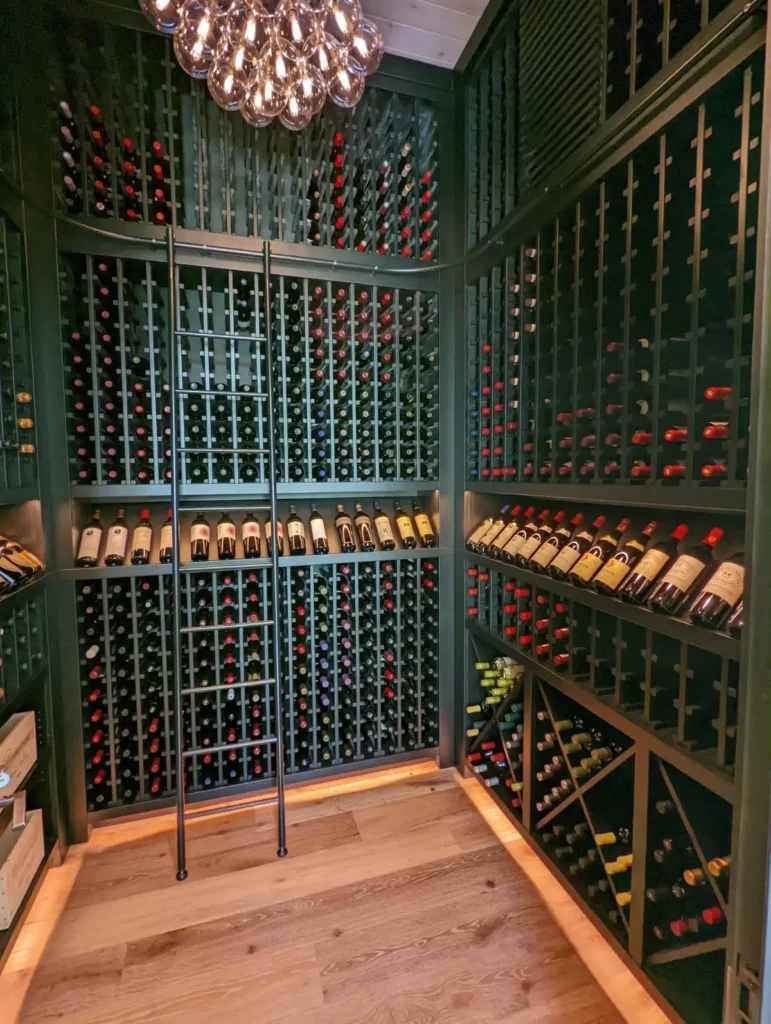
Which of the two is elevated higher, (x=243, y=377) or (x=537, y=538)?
(x=243, y=377)

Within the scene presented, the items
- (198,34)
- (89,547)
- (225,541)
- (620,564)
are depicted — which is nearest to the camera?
(198,34)

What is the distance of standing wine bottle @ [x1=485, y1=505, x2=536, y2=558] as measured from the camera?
1851 mm

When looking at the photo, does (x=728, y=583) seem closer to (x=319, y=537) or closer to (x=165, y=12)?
(x=319, y=537)

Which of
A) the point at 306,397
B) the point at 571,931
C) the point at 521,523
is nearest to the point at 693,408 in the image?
the point at 521,523

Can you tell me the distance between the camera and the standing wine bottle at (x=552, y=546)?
158 centimetres

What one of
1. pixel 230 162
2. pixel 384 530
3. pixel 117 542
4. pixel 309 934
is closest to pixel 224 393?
pixel 117 542

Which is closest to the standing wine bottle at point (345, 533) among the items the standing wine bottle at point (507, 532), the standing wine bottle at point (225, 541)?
the standing wine bottle at point (225, 541)

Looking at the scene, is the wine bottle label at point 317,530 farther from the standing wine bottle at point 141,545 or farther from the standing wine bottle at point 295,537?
the standing wine bottle at point 141,545

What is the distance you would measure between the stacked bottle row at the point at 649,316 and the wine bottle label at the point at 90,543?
1.59 metres

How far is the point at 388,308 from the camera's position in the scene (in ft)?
6.73

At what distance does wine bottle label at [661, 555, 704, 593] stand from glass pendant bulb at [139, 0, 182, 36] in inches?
69.3

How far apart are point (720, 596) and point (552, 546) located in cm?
59

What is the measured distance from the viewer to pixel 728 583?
1.03 meters

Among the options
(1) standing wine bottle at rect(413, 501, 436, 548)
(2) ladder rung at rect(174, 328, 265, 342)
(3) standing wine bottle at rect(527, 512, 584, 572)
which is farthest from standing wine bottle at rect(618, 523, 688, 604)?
(2) ladder rung at rect(174, 328, 265, 342)
